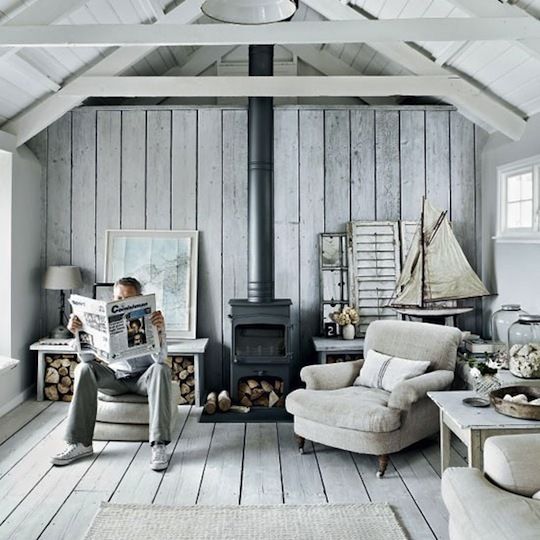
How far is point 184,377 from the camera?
5137 millimetres

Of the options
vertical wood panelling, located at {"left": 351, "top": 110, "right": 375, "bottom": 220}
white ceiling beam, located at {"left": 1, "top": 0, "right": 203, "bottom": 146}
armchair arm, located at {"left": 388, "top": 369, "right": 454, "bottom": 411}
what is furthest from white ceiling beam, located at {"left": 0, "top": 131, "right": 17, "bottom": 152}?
armchair arm, located at {"left": 388, "top": 369, "right": 454, "bottom": 411}

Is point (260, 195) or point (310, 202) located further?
point (310, 202)

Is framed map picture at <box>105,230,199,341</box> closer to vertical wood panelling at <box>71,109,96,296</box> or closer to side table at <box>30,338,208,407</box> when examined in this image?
vertical wood panelling at <box>71,109,96,296</box>

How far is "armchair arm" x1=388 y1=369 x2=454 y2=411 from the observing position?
11.8ft

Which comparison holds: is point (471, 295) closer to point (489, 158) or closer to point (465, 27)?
point (489, 158)

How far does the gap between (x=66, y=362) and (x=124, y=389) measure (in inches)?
52.6

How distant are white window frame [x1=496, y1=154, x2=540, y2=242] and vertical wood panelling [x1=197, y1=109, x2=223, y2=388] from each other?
2345 millimetres

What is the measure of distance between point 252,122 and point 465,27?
84.1 inches

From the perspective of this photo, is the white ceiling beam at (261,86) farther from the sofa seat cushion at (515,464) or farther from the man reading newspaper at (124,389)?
the sofa seat cushion at (515,464)

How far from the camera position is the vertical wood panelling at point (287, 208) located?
18.0ft

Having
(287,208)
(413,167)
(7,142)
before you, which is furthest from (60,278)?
(413,167)

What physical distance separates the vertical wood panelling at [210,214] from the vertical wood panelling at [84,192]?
0.94 meters

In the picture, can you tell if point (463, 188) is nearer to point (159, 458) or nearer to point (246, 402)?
point (246, 402)

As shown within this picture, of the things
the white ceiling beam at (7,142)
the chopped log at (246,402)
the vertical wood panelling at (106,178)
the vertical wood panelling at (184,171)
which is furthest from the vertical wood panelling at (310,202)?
the white ceiling beam at (7,142)
